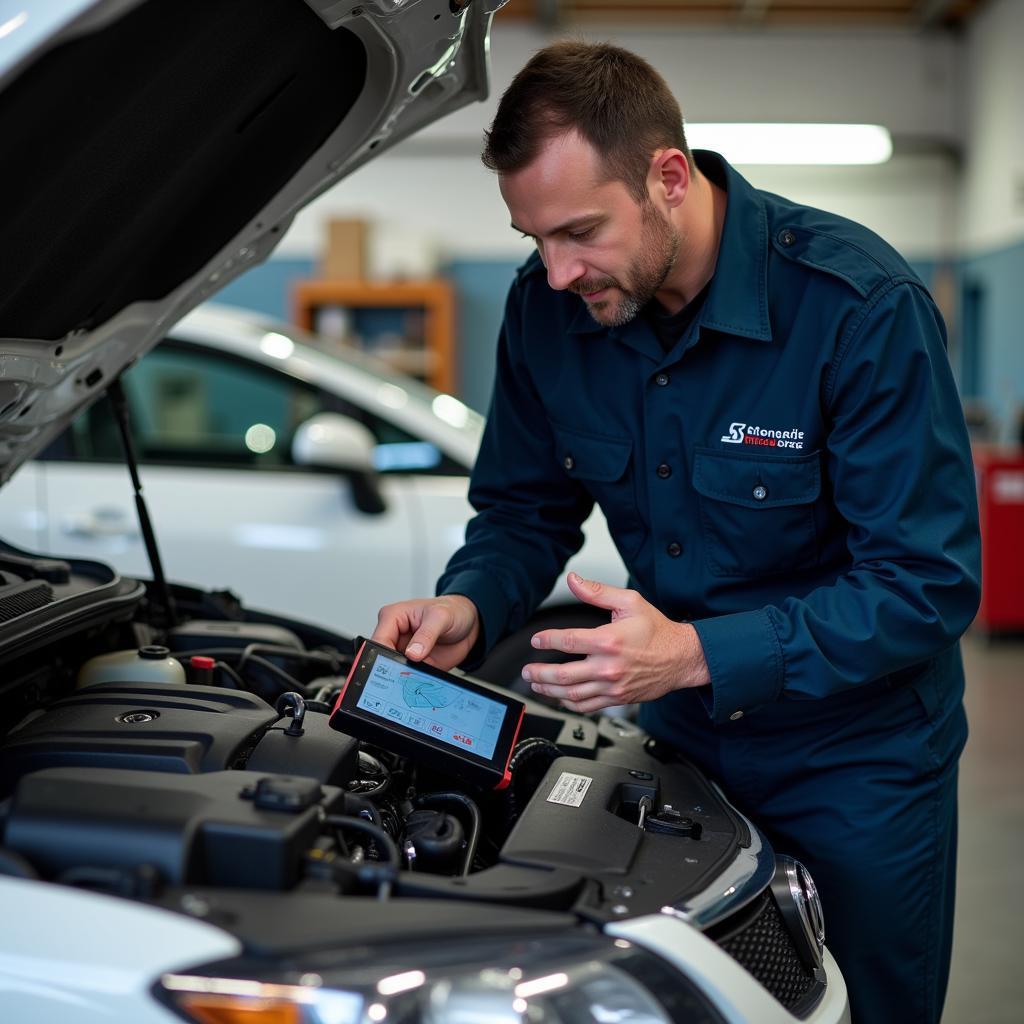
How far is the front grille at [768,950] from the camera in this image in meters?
1.21

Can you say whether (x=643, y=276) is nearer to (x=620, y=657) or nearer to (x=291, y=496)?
(x=620, y=657)

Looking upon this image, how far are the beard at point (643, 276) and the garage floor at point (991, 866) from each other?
168cm

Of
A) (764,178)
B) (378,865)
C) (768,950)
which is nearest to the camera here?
(378,865)

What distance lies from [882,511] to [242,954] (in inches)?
34.9

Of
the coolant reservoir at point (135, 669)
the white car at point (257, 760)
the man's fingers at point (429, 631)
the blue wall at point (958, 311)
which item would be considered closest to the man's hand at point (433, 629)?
the man's fingers at point (429, 631)

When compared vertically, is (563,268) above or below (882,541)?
above

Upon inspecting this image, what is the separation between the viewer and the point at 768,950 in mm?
1251

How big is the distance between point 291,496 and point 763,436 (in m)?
1.94

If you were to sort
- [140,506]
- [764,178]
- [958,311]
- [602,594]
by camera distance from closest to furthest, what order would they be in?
[602,594]
[140,506]
[958,311]
[764,178]

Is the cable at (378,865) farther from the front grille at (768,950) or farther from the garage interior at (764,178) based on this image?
the garage interior at (764,178)

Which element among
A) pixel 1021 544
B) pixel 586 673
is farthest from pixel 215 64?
pixel 1021 544

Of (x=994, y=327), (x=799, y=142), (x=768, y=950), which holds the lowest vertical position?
(x=768, y=950)

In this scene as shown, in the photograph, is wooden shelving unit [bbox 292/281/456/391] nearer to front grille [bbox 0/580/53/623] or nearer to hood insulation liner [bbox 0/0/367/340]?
hood insulation liner [bbox 0/0/367/340]

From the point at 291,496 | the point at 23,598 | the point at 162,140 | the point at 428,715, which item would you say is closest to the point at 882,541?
the point at 428,715
